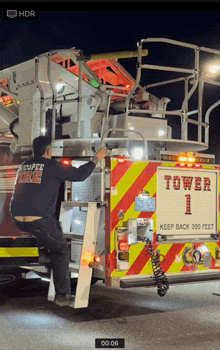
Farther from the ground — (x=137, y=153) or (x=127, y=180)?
(x=137, y=153)

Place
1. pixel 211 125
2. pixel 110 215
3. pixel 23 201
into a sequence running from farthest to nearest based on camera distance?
pixel 211 125 → pixel 110 215 → pixel 23 201

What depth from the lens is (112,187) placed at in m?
5.90

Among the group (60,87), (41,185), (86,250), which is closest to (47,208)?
(41,185)

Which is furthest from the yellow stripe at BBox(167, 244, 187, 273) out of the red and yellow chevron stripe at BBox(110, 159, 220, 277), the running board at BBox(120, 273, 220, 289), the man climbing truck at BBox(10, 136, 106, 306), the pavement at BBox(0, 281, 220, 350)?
the man climbing truck at BBox(10, 136, 106, 306)

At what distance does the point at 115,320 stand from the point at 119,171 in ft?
5.55

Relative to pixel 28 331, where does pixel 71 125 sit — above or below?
above

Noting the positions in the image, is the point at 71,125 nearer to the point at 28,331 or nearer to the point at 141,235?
the point at 141,235

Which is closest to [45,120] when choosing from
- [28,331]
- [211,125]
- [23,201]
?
[23,201]

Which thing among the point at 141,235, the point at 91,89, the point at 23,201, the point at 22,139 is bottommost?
the point at 141,235

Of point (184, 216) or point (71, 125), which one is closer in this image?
point (184, 216)

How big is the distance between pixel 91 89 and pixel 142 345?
372cm

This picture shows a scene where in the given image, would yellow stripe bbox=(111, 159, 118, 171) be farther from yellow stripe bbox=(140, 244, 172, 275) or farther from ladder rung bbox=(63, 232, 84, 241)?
→ yellow stripe bbox=(140, 244, 172, 275)

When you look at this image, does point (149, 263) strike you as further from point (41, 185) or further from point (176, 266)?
point (41, 185)

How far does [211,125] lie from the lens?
56.6 ft
